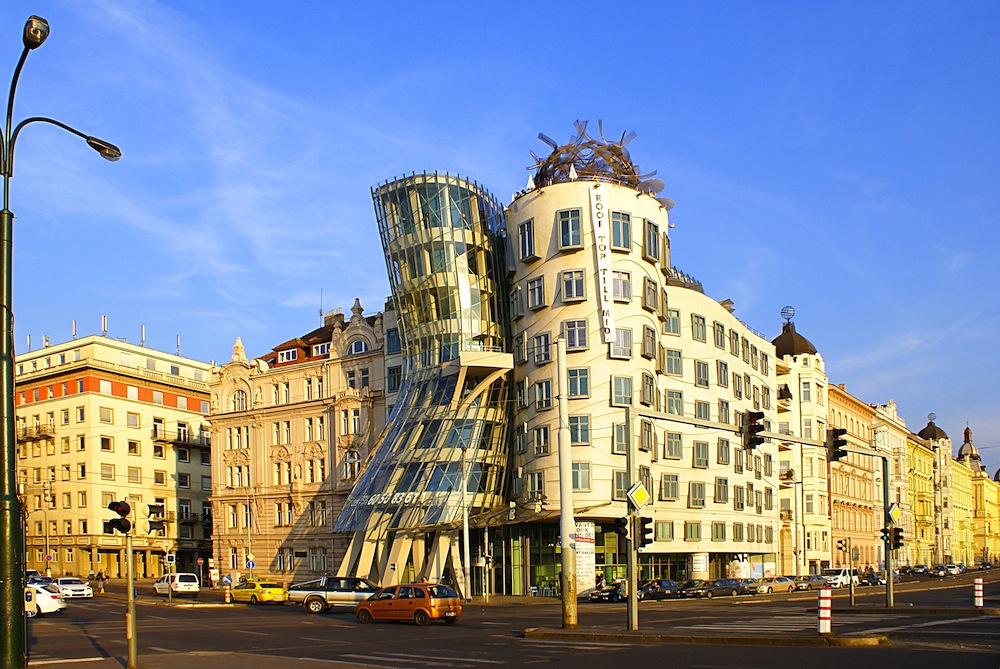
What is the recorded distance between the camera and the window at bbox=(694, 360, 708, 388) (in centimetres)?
7344

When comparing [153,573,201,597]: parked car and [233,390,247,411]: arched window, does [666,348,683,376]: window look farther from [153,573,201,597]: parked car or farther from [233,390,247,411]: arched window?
[233,390,247,411]: arched window

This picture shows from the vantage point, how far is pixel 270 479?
283 ft

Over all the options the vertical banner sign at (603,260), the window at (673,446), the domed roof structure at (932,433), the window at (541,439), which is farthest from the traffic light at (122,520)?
the domed roof structure at (932,433)

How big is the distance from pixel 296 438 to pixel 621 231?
34.3 meters

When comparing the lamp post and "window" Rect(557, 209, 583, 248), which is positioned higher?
"window" Rect(557, 209, 583, 248)

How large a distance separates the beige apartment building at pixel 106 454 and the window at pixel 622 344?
51587mm

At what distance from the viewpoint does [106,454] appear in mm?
98625

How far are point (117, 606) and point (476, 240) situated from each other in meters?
31.8

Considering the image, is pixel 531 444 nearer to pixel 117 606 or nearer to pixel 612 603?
pixel 612 603

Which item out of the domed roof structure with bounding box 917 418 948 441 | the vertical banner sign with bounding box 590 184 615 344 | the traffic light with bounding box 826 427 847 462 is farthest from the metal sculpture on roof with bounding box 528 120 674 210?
the domed roof structure with bounding box 917 418 948 441

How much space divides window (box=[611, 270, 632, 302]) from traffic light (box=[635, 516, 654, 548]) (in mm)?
36687

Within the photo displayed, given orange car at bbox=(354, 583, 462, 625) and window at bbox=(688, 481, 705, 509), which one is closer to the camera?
orange car at bbox=(354, 583, 462, 625)

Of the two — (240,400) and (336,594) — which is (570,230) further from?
(240,400)

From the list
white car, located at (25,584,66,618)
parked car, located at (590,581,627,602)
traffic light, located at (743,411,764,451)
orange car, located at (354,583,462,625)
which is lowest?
parked car, located at (590,581,627,602)
